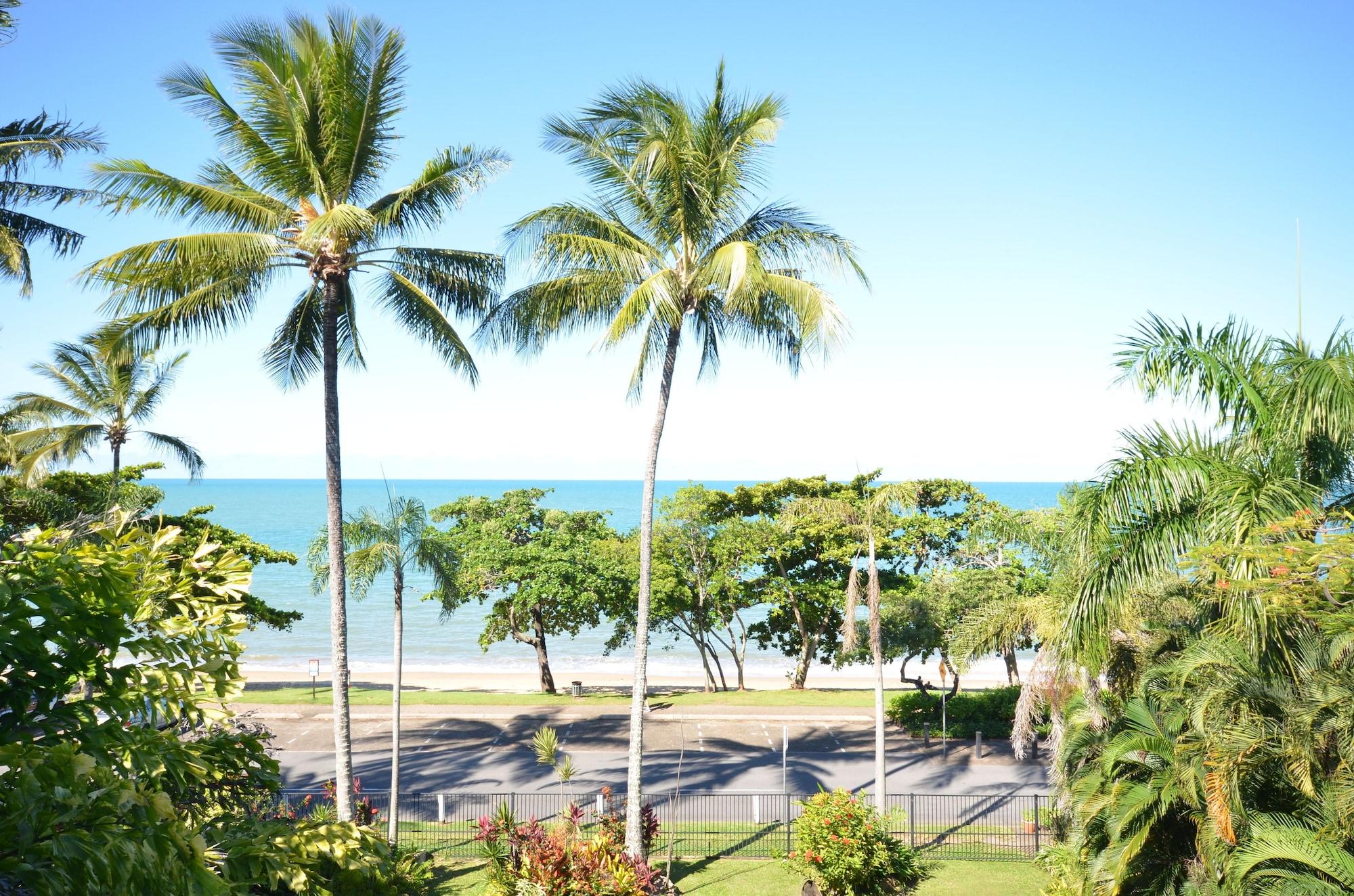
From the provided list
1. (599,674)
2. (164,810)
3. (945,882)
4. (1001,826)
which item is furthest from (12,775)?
(599,674)

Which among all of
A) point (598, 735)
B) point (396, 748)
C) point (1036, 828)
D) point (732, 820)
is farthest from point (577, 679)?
point (1036, 828)

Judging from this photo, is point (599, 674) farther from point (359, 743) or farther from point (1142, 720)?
point (1142, 720)

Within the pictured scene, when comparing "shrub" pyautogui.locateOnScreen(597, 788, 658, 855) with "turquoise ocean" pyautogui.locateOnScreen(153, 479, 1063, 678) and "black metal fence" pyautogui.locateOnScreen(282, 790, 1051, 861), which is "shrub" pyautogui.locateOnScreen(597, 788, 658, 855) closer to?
"black metal fence" pyautogui.locateOnScreen(282, 790, 1051, 861)

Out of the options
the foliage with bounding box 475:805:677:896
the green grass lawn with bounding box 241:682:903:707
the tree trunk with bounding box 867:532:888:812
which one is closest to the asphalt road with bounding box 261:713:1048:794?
the green grass lawn with bounding box 241:682:903:707

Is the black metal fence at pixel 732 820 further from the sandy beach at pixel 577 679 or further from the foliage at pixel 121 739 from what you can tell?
the sandy beach at pixel 577 679

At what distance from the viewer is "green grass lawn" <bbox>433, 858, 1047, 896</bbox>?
48.1 feet

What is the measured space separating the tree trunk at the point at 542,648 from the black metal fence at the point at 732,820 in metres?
12.6

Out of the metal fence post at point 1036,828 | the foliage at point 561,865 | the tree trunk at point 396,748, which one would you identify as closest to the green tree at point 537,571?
the tree trunk at point 396,748

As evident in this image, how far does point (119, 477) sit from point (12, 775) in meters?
20.2

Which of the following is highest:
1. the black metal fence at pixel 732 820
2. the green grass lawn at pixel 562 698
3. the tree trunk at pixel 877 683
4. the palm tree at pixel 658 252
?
the palm tree at pixel 658 252

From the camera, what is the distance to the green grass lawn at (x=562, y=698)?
99.6 ft

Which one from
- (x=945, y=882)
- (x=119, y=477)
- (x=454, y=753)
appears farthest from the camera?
(x=454, y=753)

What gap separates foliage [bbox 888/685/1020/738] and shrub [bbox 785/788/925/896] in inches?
460

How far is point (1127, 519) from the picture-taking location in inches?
432
